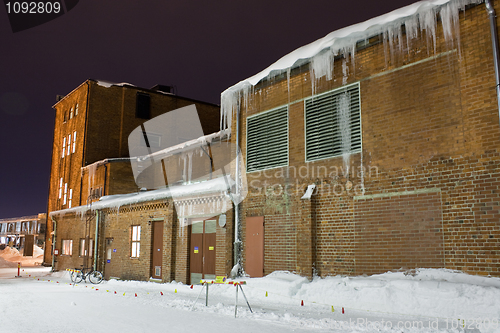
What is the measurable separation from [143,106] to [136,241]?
1550cm

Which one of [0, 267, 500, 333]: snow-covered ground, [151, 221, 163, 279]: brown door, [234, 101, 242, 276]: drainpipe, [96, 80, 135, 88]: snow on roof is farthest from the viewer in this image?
[96, 80, 135, 88]: snow on roof

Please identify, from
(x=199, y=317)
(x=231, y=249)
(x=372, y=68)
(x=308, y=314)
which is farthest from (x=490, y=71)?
(x=231, y=249)

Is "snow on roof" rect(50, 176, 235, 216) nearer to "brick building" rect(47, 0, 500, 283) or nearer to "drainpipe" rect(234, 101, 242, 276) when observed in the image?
"brick building" rect(47, 0, 500, 283)

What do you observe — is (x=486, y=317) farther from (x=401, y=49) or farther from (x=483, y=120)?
(x=401, y=49)

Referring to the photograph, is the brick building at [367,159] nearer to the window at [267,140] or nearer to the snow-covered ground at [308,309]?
the window at [267,140]

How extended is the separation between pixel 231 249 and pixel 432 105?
7853 mm

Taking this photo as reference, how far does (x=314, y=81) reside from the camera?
1192 cm

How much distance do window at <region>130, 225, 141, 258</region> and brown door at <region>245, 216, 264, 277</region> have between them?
23.7 ft

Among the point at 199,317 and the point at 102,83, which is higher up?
the point at 102,83

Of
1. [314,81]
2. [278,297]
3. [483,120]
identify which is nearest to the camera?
[483,120]

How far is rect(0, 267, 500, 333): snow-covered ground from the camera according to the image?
23.4 ft

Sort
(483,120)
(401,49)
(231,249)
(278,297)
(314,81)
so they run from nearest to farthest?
(483,120)
(401,49)
(278,297)
(314,81)
(231,249)

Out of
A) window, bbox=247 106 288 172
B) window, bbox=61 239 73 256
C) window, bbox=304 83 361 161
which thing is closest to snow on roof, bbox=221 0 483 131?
window, bbox=304 83 361 161

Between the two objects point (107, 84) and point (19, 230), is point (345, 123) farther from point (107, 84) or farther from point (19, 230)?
point (19, 230)
